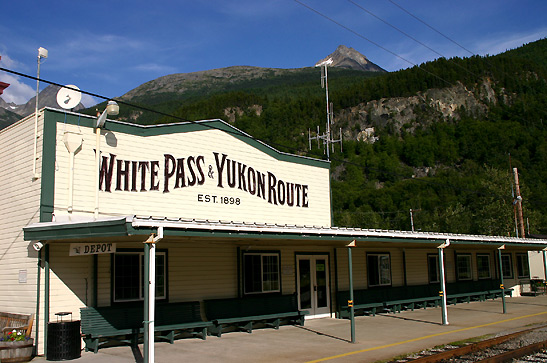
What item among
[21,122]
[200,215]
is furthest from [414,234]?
[21,122]

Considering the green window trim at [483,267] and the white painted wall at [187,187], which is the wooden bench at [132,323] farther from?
the green window trim at [483,267]

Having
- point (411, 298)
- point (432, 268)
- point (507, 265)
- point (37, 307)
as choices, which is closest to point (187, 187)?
point (37, 307)

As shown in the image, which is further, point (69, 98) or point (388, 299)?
point (388, 299)

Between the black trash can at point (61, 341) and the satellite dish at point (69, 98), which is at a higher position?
the satellite dish at point (69, 98)

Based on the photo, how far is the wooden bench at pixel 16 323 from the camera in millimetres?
10281

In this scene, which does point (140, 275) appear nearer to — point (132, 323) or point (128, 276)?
point (128, 276)

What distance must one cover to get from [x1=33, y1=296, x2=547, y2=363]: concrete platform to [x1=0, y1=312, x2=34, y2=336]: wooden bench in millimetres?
669

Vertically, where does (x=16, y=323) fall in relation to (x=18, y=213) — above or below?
below

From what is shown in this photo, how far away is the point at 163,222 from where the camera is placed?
870cm

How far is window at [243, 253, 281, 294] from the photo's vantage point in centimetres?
1469

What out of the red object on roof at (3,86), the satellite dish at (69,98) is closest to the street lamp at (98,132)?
the satellite dish at (69,98)

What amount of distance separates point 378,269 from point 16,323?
1226 cm

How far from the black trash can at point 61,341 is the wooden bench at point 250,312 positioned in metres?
3.84

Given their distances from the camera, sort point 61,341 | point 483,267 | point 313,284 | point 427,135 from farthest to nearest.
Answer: point 427,135 → point 483,267 → point 313,284 → point 61,341
